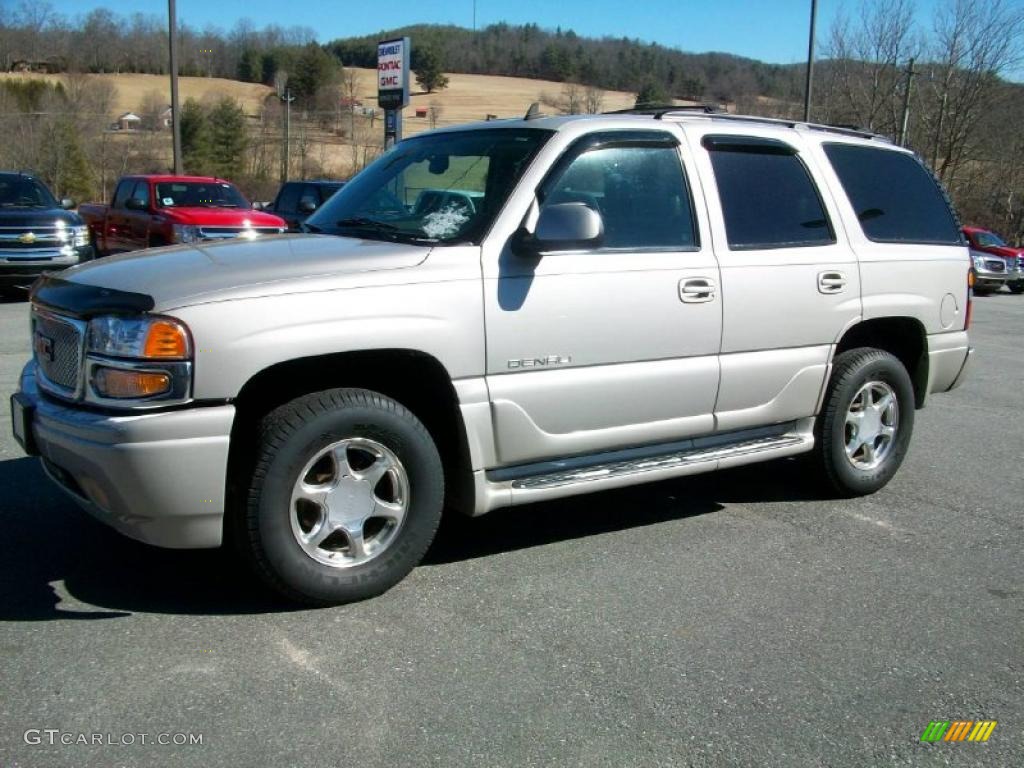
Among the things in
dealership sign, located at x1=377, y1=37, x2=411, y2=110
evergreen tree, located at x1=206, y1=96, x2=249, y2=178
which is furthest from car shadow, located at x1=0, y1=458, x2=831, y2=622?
evergreen tree, located at x1=206, y1=96, x2=249, y2=178

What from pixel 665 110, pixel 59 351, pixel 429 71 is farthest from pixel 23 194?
pixel 429 71

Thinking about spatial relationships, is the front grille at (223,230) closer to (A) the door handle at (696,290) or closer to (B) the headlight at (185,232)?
(B) the headlight at (185,232)

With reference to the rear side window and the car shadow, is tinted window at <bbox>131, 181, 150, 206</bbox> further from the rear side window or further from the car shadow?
the rear side window

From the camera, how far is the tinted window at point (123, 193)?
15.6 metres

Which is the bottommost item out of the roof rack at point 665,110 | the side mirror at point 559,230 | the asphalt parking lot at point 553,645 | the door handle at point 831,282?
the asphalt parking lot at point 553,645

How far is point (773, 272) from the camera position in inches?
193

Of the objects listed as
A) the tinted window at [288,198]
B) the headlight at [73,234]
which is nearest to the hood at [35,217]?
the headlight at [73,234]

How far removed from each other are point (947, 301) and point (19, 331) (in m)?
9.36

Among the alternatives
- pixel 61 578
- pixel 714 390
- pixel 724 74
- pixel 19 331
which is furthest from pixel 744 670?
pixel 724 74

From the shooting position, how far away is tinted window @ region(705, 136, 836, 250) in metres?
4.87

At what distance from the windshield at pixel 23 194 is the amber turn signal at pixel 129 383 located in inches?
474

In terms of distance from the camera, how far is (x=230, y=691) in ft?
10.6

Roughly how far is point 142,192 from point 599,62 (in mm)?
20125

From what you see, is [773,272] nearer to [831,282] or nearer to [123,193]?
[831,282]
